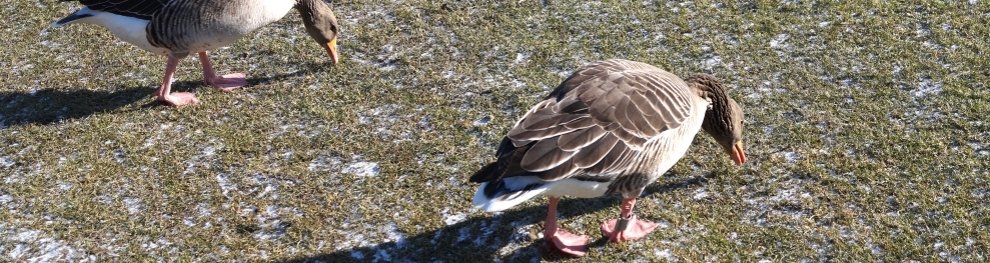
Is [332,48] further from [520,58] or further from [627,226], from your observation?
[627,226]

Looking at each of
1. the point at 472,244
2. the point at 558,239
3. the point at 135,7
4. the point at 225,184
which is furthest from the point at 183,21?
the point at 558,239

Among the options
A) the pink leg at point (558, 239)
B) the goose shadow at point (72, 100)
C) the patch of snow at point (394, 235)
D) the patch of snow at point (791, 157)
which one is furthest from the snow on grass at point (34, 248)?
the patch of snow at point (791, 157)

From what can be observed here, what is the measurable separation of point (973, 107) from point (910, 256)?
1.45 metres

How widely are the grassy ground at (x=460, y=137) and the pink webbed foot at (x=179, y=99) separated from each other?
0.07 meters

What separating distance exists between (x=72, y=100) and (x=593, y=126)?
3.65m

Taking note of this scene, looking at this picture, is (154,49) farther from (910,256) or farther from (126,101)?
(910,256)

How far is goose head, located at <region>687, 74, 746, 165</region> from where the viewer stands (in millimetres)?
4699

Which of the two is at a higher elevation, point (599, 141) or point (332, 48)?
point (599, 141)

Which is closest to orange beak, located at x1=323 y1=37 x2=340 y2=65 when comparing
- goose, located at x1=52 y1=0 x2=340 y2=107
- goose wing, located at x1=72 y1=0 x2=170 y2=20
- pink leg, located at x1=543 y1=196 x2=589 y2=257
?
goose, located at x1=52 y1=0 x2=340 y2=107

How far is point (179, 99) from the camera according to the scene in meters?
6.09

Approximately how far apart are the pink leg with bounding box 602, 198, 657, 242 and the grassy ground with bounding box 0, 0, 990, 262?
51mm

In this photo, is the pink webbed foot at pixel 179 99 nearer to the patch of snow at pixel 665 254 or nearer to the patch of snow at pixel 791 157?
the patch of snow at pixel 665 254

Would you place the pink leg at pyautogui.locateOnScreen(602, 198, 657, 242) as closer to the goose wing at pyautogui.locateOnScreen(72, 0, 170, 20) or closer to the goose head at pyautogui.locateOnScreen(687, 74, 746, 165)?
the goose head at pyautogui.locateOnScreen(687, 74, 746, 165)

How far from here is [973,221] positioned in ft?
15.2
